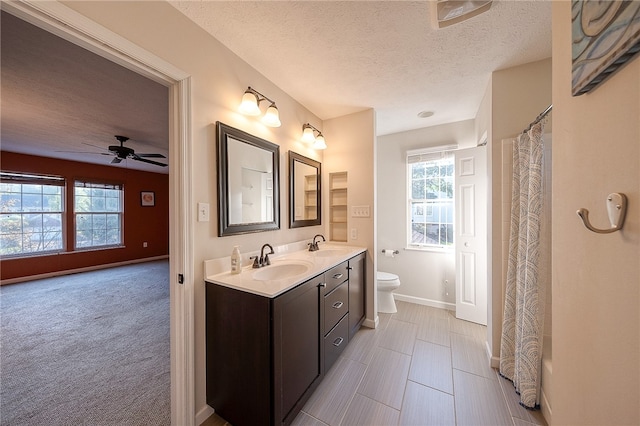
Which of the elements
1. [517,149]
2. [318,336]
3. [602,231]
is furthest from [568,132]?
[318,336]

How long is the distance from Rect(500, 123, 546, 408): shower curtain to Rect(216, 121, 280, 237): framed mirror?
188 centimetres

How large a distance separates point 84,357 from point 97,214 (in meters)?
4.42

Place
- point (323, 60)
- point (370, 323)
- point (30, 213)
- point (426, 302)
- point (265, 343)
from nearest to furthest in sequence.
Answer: point (265, 343)
point (323, 60)
point (370, 323)
point (426, 302)
point (30, 213)

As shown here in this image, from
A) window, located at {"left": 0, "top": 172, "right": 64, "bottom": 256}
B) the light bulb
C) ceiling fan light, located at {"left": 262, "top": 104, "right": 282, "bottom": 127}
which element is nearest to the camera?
ceiling fan light, located at {"left": 262, "top": 104, "right": 282, "bottom": 127}

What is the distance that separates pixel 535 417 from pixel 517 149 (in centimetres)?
179

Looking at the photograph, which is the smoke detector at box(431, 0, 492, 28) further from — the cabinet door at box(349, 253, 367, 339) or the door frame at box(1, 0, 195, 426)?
the cabinet door at box(349, 253, 367, 339)

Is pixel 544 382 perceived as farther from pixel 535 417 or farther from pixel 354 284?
pixel 354 284

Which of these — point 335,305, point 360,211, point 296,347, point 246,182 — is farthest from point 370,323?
point 246,182

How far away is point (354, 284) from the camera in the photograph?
7.02ft

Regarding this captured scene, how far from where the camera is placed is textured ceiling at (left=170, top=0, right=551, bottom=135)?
1263 mm

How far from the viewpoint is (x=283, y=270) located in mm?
1752

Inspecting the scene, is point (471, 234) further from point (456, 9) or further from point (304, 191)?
point (456, 9)

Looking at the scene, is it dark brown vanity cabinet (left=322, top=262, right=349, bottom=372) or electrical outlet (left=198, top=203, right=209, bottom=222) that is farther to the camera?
dark brown vanity cabinet (left=322, top=262, right=349, bottom=372)

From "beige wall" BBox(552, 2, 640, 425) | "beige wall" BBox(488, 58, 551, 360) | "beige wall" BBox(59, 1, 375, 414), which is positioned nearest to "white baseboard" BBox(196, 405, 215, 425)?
"beige wall" BBox(59, 1, 375, 414)
